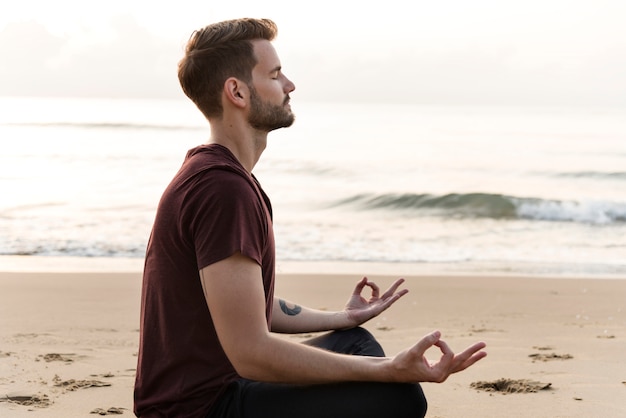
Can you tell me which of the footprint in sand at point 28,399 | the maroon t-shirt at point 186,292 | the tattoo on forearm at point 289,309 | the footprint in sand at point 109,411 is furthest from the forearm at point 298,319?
the footprint in sand at point 28,399

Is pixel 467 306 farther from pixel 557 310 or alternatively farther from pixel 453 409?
pixel 453 409

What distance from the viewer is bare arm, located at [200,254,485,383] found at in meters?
2.33

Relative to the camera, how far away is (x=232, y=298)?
2322 millimetres

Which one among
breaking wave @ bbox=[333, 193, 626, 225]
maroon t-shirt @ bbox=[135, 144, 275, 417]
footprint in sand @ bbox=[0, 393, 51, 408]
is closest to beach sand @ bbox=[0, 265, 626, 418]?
footprint in sand @ bbox=[0, 393, 51, 408]

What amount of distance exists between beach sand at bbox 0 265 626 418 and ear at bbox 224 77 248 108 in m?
2.21

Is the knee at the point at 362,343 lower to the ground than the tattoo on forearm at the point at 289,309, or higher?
lower

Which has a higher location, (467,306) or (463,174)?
(463,174)

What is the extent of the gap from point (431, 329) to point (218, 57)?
13.8ft

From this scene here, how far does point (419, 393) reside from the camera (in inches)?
101

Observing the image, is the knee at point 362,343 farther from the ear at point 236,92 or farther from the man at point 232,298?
the ear at point 236,92

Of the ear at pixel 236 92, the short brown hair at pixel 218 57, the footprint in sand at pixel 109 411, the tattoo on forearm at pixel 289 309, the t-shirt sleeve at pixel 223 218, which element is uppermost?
the short brown hair at pixel 218 57

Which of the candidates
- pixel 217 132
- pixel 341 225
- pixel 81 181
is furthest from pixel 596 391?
pixel 81 181

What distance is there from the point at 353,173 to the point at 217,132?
2110 centimetres

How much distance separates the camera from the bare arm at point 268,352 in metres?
2.33
